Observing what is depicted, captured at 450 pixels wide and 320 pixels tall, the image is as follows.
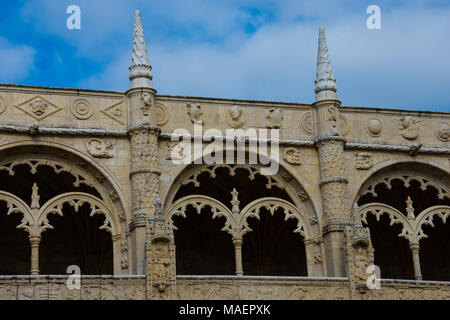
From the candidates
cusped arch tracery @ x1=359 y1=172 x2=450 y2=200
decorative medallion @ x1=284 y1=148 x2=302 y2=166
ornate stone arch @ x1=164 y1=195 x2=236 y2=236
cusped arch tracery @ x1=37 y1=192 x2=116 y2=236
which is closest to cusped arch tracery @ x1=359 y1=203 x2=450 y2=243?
cusped arch tracery @ x1=359 y1=172 x2=450 y2=200

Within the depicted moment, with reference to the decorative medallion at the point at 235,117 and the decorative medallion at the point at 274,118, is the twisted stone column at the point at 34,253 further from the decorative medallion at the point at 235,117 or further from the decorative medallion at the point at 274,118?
the decorative medallion at the point at 274,118

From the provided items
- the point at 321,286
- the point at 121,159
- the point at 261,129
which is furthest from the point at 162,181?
the point at 321,286

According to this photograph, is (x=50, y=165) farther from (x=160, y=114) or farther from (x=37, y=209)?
Result: (x=160, y=114)

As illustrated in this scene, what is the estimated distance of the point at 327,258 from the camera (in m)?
30.5

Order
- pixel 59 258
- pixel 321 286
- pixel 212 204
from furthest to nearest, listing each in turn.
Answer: pixel 59 258 → pixel 212 204 → pixel 321 286

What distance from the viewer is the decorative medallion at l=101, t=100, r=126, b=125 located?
A: 98.9 ft

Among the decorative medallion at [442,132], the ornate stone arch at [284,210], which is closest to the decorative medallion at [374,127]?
the decorative medallion at [442,132]

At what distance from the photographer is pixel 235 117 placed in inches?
1224

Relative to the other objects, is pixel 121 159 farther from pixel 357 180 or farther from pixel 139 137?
pixel 357 180

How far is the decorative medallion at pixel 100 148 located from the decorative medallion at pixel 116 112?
2.37 ft

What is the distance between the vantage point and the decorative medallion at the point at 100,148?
2958 cm

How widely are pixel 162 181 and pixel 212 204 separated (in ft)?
4.91

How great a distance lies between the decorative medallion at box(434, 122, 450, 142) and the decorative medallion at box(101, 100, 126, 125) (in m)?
9.51

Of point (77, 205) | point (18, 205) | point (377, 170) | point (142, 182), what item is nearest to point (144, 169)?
point (142, 182)
